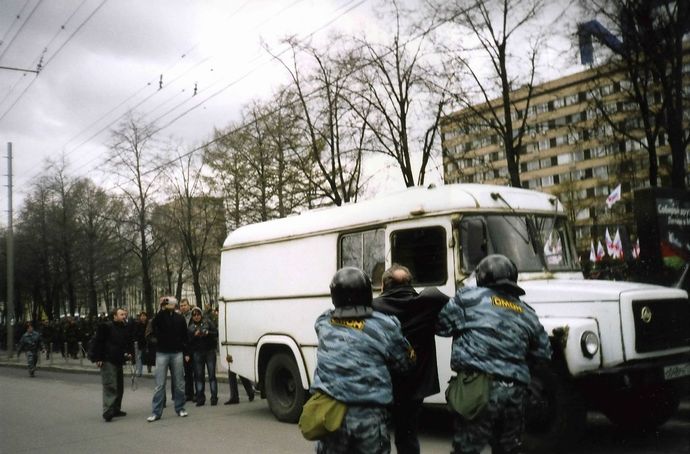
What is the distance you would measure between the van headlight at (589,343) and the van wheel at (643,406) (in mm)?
1098

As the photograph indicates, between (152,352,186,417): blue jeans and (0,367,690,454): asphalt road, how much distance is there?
0.26m

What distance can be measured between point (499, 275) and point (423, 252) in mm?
3478

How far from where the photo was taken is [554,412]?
21.6 feet

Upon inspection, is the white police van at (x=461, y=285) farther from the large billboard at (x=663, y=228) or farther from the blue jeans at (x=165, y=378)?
the large billboard at (x=663, y=228)

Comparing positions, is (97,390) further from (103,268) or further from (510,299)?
(103,268)

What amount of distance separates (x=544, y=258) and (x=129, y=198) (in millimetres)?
32455

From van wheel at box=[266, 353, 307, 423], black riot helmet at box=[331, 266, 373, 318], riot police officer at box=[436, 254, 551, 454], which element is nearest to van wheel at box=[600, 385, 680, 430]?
riot police officer at box=[436, 254, 551, 454]

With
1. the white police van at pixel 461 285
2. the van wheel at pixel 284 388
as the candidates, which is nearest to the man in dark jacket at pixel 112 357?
the white police van at pixel 461 285

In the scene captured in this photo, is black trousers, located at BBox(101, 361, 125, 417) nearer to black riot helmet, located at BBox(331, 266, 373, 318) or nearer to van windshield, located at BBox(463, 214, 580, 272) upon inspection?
van windshield, located at BBox(463, 214, 580, 272)

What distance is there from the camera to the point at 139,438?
8906 millimetres

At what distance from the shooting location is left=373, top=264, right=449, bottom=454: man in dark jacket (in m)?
5.02

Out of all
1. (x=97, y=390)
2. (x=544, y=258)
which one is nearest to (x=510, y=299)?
(x=544, y=258)

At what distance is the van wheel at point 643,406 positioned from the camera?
7.43 meters

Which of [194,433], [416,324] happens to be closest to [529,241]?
[416,324]
